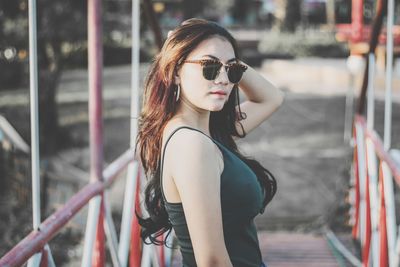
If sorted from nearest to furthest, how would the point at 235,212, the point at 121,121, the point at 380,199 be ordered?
the point at 235,212 → the point at 380,199 → the point at 121,121

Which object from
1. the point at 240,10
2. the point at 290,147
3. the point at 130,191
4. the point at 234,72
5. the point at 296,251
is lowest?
the point at 290,147

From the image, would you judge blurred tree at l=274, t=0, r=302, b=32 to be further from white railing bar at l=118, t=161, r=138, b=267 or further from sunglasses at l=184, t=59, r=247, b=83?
sunglasses at l=184, t=59, r=247, b=83

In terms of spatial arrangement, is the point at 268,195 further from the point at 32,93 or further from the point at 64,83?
the point at 64,83

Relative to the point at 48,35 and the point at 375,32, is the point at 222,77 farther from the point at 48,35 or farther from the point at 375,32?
the point at 48,35

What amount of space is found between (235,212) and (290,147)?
31.2 ft

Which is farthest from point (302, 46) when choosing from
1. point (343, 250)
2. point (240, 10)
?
point (240, 10)

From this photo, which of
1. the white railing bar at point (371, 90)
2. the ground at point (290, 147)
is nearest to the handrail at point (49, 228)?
the white railing bar at point (371, 90)

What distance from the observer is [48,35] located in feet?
29.7

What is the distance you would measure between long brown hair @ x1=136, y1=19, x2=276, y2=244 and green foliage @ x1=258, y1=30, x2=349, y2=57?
58.8 feet

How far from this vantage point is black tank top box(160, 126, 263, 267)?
1431 millimetres

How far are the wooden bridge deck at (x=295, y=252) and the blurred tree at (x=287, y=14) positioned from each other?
17.1 metres

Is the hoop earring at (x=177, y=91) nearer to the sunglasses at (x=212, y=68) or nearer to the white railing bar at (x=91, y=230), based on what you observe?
the sunglasses at (x=212, y=68)

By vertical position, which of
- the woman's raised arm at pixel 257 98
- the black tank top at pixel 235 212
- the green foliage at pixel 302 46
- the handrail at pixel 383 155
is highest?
the woman's raised arm at pixel 257 98

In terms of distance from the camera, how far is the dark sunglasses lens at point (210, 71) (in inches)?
58.2
